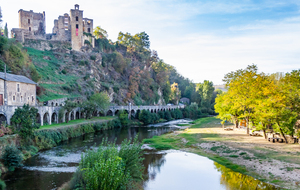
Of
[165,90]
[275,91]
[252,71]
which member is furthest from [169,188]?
[165,90]

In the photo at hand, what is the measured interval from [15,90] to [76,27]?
158ft

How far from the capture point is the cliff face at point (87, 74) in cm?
5891

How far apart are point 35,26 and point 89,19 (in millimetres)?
18692

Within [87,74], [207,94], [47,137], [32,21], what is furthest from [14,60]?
[207,94]

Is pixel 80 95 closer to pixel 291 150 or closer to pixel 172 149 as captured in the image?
pixel 172 149

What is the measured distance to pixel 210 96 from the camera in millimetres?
100000

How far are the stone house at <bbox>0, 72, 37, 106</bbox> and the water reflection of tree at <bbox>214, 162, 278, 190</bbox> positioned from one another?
1190 inches

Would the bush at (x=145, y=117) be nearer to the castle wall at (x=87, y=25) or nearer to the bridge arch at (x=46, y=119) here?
the bridge arch at (x=46, y=119)

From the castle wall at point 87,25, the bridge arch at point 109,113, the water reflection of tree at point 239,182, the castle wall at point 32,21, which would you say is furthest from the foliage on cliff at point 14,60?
the water reflection of tree at point 239,182

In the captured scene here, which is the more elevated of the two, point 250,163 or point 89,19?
point 89,19

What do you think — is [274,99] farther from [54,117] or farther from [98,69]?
[98,69]

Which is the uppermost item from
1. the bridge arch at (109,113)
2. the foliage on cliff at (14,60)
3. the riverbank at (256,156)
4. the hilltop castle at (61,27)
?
the hilltop castle at (61,27)

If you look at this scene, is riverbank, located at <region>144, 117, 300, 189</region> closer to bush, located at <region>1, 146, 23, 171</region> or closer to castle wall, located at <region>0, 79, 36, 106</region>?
bush, located at <region>1, 146, 23, 171</region>

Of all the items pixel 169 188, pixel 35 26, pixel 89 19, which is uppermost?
pixel 89 19
